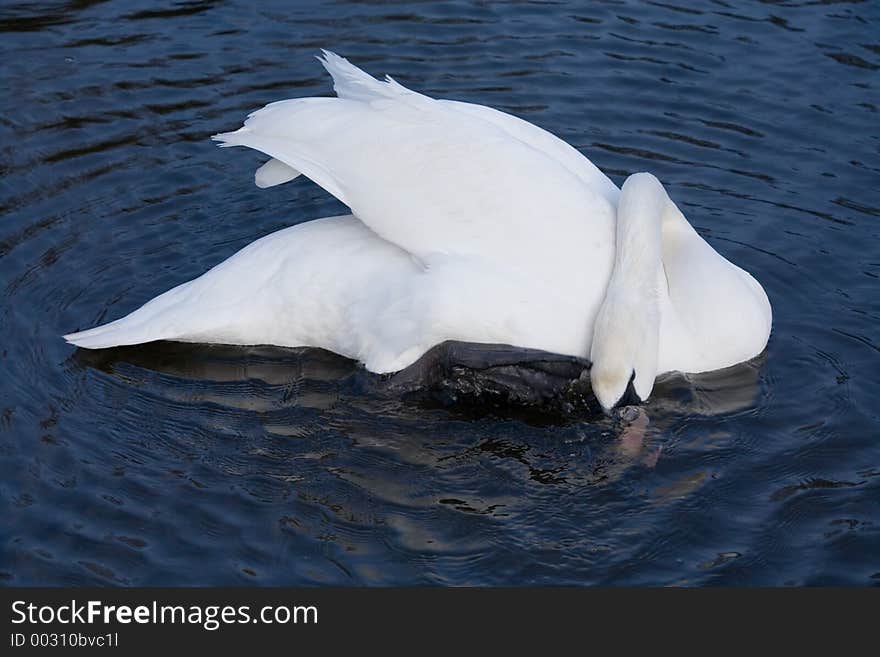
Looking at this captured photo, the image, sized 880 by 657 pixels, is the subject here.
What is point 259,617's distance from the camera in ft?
16.3

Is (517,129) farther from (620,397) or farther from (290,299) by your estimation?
(620,397)

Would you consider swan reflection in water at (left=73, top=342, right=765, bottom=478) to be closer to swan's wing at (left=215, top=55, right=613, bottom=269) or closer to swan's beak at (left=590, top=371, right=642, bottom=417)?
swan's beak at (left=590, top=371, right=642, bottom=417)

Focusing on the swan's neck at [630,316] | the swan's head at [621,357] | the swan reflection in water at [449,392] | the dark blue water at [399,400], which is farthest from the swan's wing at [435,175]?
the dark blue water at [399,400]

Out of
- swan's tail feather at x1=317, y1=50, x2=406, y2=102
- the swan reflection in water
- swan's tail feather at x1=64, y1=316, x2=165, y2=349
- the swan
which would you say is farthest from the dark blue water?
swan's tail feather at x1=317, y1=50, x2=406, y2=102

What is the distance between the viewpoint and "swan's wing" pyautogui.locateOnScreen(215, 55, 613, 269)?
618 centimetres

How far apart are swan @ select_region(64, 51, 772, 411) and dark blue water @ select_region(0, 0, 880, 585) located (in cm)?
24

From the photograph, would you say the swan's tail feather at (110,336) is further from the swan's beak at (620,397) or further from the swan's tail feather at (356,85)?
the swan's beak at (620,397)

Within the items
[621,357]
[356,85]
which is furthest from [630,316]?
[356,85]

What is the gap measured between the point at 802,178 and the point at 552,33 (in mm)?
2543

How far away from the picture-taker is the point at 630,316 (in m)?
5.95

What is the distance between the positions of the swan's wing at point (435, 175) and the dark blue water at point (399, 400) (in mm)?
798

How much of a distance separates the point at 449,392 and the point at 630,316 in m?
0.94

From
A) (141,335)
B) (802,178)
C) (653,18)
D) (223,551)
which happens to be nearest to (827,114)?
(802,178)

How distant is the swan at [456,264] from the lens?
6062 mm
